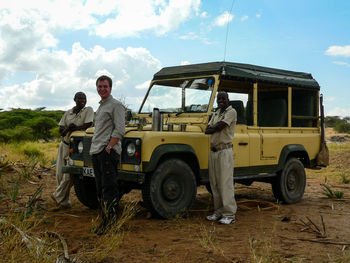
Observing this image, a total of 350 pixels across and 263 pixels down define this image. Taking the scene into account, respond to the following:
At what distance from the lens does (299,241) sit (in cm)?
503

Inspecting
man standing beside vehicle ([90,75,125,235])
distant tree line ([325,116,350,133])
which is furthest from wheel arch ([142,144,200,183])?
A: distant tree line ([325,116,350,133])

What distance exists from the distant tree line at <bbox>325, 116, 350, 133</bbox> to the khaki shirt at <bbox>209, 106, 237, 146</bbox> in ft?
113

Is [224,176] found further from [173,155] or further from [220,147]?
[173,155]

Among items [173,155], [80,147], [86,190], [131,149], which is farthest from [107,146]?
[86,190]

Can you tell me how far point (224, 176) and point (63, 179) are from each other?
2.56 m

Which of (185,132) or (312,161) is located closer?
(185,132)

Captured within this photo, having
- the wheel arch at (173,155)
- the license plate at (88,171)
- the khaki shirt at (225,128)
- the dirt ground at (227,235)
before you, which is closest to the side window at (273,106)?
the dirt ground at (227,235)

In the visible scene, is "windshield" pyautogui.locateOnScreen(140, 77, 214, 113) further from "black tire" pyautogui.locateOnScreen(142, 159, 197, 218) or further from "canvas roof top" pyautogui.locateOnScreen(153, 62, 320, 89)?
"black tire" pyautogui.locateOnScreen(142, 159, 197, 218)

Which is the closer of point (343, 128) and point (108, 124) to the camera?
point (108, 124)

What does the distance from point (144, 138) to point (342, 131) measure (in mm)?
35936

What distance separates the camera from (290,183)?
25.7 ft

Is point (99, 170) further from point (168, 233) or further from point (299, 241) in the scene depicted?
point (299, 241)

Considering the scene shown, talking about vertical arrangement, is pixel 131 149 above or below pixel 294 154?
above

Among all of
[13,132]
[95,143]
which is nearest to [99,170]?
[95,143]
